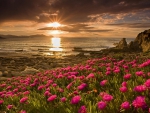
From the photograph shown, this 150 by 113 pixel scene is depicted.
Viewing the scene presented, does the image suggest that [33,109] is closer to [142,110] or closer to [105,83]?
[105,83]

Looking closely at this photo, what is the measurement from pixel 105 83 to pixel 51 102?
134 cm

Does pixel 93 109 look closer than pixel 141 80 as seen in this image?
Yes

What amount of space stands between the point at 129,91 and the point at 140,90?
36 centimetres

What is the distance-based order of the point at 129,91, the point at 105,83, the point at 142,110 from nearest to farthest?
1. the point at 142,110
2. the point at 129,91
3. the point at 105,83

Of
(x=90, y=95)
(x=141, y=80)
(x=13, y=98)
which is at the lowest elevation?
(x=13, y=98)

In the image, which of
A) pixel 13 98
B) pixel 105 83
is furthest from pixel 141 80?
pixel 13 98

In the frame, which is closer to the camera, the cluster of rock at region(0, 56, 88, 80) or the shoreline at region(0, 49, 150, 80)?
the shoreline at region(0, 49, 150, 80)

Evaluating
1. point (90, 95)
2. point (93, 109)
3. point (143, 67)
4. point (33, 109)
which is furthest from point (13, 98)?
point (143, 67)

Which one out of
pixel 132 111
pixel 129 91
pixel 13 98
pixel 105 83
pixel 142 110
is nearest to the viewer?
pixel 142 110

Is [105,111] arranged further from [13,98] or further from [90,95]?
[13,98]

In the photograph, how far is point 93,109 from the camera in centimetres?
312

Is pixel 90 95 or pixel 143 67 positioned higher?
pixel 143 67

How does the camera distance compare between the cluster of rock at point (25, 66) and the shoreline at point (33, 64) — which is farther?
the cluster of rock at point (25, 66)

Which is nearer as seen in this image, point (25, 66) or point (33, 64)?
point (25, 66)
